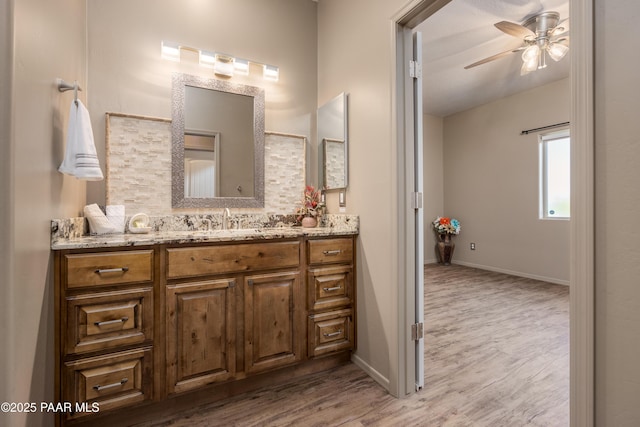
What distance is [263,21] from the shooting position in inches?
96.3

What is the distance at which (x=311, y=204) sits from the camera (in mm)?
2447

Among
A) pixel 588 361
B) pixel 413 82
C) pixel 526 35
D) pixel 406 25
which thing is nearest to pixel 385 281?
pixel 588 361

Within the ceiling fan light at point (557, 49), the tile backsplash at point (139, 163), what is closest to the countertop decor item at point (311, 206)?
the tile backsplash at point (139, 163)

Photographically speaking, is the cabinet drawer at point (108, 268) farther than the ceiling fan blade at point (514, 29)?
No

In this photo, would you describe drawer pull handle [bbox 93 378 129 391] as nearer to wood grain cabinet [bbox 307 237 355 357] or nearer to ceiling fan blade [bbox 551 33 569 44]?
wood grain cabinet [bbox 307 237 355 357]

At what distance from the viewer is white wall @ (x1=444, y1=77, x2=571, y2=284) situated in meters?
4.26

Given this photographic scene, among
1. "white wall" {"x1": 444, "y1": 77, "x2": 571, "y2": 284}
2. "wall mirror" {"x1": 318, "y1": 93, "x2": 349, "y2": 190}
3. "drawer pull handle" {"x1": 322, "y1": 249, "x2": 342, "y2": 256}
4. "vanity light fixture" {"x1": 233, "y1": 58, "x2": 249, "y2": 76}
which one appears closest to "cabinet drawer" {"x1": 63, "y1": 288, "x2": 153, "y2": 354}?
"drawer pull handle" {"x1": 322, "y1": 249, "x2": 342, "y2": 256}

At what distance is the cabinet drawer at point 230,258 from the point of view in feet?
5.19

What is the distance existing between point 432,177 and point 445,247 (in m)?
1.36

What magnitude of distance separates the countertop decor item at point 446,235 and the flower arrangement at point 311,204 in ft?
12.3

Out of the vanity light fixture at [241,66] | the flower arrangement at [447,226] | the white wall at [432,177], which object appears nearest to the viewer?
the vanity light fixture at [241,66]

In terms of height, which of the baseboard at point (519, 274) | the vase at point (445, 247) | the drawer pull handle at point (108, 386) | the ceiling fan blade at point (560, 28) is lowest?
the baseboard at point (519, 274)

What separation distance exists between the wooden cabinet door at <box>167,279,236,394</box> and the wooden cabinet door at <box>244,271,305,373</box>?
10cm

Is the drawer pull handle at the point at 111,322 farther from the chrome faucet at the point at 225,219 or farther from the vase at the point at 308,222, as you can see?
the vase at the point at 308,222
